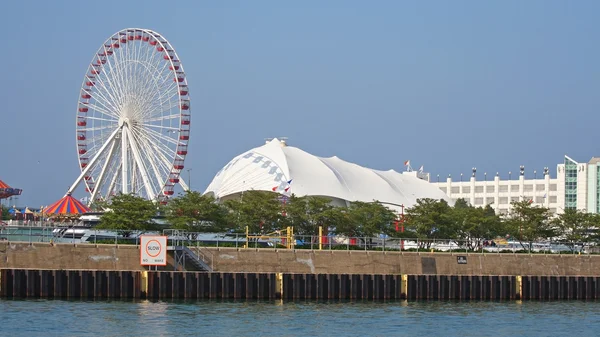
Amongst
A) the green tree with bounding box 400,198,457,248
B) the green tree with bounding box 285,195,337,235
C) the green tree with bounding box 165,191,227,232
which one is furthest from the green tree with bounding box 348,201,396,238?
the green tree with bounding box 165,191,227,232

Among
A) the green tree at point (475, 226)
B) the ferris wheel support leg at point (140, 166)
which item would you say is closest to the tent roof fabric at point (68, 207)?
the ferris wheel support leg at point (140, 166)

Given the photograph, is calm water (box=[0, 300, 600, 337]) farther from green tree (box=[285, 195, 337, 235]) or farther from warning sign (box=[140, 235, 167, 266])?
green tree (box=[285, 195, 337, 235])

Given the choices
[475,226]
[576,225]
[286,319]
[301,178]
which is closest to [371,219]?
[475,226]

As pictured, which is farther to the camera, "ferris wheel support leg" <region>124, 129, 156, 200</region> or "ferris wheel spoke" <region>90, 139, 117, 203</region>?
"ferris wheel spoke" <region>90, 139, 117, 203</region>

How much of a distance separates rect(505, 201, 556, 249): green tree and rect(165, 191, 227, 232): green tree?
93.0ft

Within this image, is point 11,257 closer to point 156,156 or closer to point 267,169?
point 156,156

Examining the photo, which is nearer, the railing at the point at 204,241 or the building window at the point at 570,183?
the railing at the point at 204,241

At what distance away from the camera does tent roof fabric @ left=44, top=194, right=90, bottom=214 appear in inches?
4621

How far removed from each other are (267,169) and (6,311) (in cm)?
10052

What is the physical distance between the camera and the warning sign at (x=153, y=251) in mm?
69562

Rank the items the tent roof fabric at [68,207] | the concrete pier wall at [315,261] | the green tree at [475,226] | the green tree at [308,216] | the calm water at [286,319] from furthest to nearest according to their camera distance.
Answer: the tent roof fabric at [68,207], the green tree at [475,226], the green tree at [308,216], the concrete pier wall at [315,261], the calm water at [286,319]

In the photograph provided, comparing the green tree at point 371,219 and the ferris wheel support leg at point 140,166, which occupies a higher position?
the ferris wheel support leg at point 140,166

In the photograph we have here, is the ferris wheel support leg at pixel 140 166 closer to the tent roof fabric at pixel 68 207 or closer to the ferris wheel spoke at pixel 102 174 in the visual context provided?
the ferris wheel spoke at pixel 102 174

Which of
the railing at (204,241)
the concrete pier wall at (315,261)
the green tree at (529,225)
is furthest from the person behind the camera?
the green tree at (529,225)
